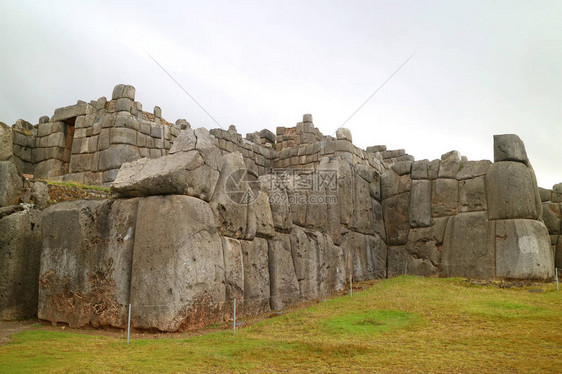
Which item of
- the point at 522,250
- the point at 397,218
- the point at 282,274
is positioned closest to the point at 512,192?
the point at 522,250

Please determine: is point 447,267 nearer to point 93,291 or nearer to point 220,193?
point 220,193

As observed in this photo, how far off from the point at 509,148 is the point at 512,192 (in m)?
1.41

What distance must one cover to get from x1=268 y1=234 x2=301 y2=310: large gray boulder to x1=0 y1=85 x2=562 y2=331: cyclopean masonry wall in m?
0.04

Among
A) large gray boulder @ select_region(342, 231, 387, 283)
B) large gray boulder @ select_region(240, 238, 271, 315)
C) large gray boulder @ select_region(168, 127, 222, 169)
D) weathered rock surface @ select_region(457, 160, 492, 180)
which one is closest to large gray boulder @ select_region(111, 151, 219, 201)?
large gray boulder @ select_region(168, 127, 222, 169)

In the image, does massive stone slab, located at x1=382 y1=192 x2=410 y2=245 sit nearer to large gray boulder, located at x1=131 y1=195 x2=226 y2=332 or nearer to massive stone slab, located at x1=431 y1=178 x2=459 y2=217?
massive stone slab, located at x1=431 y1=178 x2=459 y2=217

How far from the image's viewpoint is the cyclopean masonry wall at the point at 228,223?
8.17m

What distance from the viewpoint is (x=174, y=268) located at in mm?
7777

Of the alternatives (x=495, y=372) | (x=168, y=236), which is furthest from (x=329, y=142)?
(x=495, y=372)

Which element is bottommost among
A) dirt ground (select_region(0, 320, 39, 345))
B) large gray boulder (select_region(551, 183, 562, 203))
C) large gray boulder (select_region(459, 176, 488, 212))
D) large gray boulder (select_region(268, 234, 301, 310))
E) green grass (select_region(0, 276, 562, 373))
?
dirt ground (select_region(0, 320, 39, 345))

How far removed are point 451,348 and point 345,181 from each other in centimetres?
866

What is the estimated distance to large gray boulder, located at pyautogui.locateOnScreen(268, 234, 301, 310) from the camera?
10.4 m

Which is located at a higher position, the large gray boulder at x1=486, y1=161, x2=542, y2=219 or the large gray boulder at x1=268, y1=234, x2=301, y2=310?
the large gray boulder at x1=486, y1=161, x2=542, y2=219

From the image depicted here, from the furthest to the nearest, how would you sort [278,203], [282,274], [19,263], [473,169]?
1. [473,169]
2. [278,203]
3. [282,274]
4. [19,263]

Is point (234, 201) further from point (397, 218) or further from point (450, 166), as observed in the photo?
point (450, 166)
